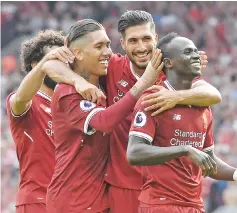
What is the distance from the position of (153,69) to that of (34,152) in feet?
5.28

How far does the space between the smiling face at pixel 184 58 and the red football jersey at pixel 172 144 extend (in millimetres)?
262

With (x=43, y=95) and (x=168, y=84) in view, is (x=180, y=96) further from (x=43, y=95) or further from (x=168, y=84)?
(x=43, y=95)

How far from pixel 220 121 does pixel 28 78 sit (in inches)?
303

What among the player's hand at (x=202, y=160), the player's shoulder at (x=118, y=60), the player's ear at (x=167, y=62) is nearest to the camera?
the player's hand at (x=202, y=160)

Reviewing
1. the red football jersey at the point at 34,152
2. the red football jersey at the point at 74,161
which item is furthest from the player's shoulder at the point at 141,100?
the red football jersey at the point at 34,152

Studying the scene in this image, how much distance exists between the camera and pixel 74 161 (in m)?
6.27

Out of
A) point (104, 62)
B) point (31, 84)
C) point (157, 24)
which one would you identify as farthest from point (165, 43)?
point (157, 24)

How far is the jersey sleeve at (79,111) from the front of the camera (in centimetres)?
611

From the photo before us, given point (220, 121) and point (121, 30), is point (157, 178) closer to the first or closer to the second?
Result: point (121, 30)

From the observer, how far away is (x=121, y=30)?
6.68 meters

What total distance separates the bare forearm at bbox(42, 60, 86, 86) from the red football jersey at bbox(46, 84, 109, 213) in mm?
53

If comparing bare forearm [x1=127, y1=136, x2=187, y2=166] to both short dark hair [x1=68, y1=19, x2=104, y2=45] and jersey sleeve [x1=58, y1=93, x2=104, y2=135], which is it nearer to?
jersey sleeve [x1=58, y1=93, x2=104, y2=135]

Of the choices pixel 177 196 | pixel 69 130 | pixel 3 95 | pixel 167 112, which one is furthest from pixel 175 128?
pixel 3 95

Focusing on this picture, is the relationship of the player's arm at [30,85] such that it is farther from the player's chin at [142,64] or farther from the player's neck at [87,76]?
the player's chin at [142,64]
